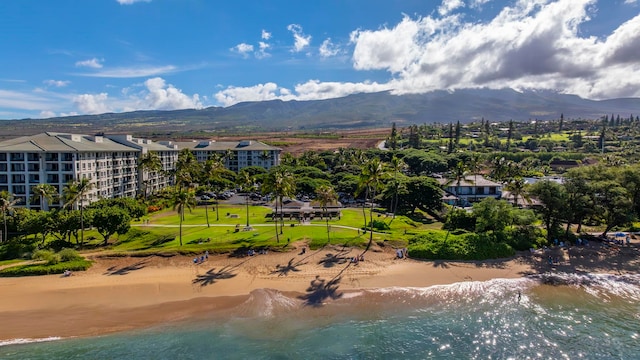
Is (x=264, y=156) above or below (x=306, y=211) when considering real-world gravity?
above

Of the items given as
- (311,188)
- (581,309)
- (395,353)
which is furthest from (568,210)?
(311,188)

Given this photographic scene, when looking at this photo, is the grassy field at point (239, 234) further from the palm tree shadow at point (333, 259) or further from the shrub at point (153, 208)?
A: the shrub at point (153, 208)

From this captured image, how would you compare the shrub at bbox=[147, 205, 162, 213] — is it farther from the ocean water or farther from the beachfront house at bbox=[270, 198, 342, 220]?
the ocean water

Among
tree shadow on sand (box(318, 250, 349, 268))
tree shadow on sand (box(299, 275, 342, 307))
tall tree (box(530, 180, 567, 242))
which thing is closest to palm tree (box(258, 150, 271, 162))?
tree shadow on sand (box(318, 250, 349, 268))

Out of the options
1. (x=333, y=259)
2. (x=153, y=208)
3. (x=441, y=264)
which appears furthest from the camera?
(x=153, y=208)

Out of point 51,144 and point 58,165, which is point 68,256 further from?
point 51,144

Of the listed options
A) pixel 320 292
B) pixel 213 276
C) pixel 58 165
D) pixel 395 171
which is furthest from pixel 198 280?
pixel 58 165

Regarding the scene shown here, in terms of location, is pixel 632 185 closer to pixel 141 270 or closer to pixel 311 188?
pixel 311 188
